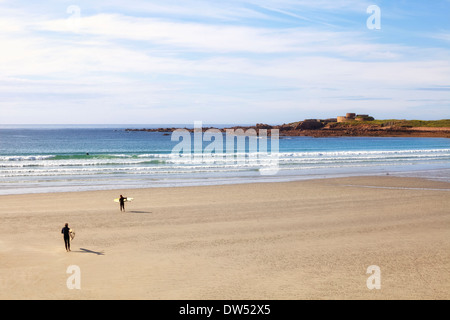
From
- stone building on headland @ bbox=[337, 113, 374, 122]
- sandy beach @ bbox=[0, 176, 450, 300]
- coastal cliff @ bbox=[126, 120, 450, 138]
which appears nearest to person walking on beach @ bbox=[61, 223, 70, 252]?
sandy beach @ bbox=[0, 176, 450, 300]

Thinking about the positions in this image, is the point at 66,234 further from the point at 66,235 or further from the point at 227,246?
the point at 227,246

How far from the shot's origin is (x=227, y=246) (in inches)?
569

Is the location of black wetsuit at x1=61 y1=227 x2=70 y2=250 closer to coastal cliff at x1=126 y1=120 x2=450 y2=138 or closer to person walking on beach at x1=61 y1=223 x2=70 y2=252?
person walking on beach at x1=61 y1=223 x2=70 y2=252

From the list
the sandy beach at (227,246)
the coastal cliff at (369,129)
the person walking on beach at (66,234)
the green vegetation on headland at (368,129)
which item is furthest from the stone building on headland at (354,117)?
the person walking on beach at (66,234)

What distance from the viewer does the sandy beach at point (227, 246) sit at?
1098 centimetres

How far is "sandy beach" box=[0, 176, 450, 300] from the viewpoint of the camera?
10977mm

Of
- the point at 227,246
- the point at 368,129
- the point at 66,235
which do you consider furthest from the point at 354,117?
the point at 66,235

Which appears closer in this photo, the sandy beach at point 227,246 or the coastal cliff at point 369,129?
the sandy beach at point 227,246

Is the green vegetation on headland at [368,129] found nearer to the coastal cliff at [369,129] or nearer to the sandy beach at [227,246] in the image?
the coastal cliff at [369,129]

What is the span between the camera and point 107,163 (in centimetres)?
4556

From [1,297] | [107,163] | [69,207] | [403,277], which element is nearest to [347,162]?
[107,163]
